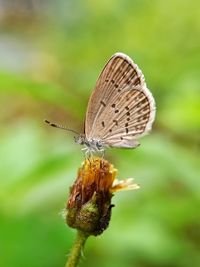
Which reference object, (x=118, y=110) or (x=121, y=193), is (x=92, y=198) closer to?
(x=118, y=110)

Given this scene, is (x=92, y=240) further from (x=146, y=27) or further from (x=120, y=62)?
(x=146, y=27)

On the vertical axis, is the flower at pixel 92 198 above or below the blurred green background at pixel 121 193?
below

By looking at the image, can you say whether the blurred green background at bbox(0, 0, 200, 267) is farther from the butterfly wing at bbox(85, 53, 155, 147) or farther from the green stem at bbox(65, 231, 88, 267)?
the green stem at bbox(65, 231, 88, 267)

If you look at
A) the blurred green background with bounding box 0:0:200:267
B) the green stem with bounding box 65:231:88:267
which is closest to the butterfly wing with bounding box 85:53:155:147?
the blurred green background with bounding box 0:0:200:267

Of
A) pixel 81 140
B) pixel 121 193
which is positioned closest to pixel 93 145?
pixel 81 140

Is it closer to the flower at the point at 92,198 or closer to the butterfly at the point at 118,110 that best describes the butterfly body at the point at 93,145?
the butterfly at the point at 118,110

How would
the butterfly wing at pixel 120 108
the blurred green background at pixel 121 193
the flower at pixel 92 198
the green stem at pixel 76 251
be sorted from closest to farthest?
the green stem at pixel 76 251 → the flower at pixel 92 198 → the butterfly wing at pixel 120 108 → the blurred green background at pixel 121 193

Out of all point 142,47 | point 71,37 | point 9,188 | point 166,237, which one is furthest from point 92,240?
point 71,37

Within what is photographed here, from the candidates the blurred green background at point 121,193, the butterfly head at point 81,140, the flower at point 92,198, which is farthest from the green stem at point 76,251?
the butterfly head at point 81,140
